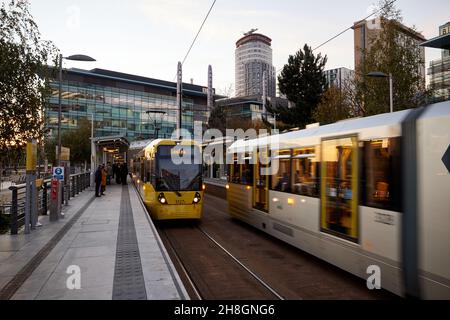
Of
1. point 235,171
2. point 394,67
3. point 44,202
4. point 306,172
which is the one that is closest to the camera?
point 306,172

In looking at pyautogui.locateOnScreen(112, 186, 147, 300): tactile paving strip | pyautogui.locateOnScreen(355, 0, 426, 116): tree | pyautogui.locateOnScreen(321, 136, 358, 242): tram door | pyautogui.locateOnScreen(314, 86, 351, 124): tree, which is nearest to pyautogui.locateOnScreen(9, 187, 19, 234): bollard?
pyautogui.locateOnScreen(112, 186, 147, 300): tactile paving strip

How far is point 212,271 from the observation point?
26.9ft

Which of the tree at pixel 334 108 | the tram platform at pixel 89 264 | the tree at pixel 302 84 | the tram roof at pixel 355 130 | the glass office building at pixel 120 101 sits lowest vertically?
the tram platform at pixel 89 264

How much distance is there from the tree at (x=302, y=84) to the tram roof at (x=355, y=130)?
908 inches

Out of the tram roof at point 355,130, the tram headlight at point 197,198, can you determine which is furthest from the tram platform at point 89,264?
the tram roof at point 355,130

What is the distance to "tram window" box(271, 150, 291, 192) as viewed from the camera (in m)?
9.95

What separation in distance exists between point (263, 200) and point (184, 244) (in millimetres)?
2581

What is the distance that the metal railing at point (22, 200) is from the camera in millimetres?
10812

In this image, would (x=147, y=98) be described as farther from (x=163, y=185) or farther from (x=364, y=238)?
(x=364, y=238)

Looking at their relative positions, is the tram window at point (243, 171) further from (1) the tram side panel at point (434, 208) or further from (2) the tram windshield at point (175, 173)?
(1) the tram side panel at point (434, 208)

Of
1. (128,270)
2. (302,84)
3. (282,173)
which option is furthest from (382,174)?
(302,84)

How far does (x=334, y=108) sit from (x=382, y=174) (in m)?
23.2

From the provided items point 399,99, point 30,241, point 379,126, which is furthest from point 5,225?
point 399,99

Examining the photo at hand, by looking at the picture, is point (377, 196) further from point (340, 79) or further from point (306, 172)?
point (340, 79)
